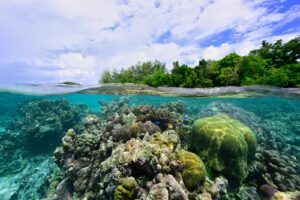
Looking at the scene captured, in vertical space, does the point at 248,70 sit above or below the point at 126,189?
above

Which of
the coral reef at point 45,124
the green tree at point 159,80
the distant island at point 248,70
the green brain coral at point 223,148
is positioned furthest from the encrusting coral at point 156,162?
the green tree at point 159,80

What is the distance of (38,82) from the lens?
1748 centimetres

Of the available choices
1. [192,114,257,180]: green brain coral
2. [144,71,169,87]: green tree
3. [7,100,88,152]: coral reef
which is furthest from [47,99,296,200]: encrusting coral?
[144,71,169,87]: green tree

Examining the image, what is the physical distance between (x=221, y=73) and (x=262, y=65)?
2670mm

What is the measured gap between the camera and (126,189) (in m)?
4.87

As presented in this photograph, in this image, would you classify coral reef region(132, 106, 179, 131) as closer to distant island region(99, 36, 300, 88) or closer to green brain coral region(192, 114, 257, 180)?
green brain coral region(192, 114, 257, 180)

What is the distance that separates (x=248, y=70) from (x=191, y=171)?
11.2m

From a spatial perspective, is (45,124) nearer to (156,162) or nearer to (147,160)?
(147,160)

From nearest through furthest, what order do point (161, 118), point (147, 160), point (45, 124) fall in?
point (147, 160) < point (161, 118) < point (45, 124)

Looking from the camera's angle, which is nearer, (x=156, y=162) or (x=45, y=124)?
(x=156, y=162)

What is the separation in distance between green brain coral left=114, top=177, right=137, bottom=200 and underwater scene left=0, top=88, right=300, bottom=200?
0.07 feet

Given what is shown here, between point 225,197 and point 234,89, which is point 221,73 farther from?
point 225,197

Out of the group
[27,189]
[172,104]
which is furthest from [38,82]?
[172,104]

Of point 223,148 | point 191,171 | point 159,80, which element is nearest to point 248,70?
point 159,80
